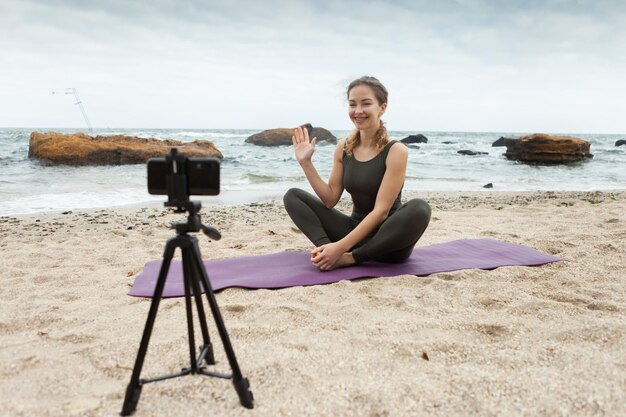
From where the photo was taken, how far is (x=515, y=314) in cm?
283

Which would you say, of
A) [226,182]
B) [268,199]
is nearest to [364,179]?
[268,199]

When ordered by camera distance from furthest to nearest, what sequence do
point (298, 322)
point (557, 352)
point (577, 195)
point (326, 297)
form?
point (577, 195), point (326, 297), point (298, 322), point (557, 352)

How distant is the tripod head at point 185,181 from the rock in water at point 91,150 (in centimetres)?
1260

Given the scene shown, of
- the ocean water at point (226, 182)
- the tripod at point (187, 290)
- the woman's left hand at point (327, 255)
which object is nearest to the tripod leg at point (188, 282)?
the tripod at point (187, 290)

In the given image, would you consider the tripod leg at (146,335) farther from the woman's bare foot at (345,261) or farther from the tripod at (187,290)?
the woman's bare foot at (345,261)

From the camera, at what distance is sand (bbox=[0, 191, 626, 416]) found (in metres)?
1.92

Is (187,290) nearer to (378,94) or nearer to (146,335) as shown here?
(146,335)

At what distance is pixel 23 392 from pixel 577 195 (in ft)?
32.2

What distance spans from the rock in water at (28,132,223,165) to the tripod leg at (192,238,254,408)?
12.7m

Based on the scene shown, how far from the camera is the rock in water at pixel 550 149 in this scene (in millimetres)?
20531

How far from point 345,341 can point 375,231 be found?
1.54m

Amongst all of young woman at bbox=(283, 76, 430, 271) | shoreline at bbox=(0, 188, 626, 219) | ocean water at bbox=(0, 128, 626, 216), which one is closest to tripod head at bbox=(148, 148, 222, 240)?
young woman at bbox=(283, 76, 430, 271)

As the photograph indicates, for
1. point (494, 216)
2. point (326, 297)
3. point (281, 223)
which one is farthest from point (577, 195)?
point (326, 297)

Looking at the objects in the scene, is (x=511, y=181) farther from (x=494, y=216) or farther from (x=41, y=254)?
(x=41, y=254)
